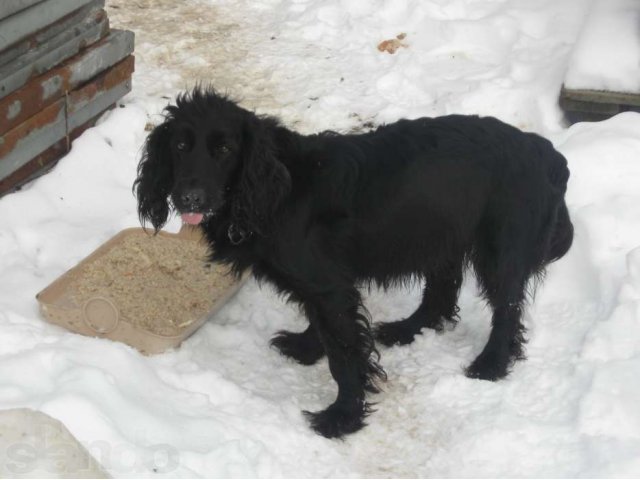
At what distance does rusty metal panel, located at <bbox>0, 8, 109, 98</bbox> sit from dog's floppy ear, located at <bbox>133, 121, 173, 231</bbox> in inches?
51.5

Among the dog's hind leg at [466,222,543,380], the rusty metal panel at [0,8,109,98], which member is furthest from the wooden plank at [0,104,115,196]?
the dog's hind leg at [466,222,543,380]

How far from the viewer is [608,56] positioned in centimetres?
523

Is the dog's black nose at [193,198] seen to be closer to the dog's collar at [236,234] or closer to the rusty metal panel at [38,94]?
the dog's collar at [236,234]

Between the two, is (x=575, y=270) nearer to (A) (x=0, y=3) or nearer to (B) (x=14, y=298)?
(B) (x=14, y=298)

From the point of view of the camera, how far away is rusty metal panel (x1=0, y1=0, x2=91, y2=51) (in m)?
4.38

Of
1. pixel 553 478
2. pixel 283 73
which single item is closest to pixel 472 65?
pixel 283 73

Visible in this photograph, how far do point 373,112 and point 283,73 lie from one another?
2.54 feet

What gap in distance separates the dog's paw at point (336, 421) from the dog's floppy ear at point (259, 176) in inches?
34.0

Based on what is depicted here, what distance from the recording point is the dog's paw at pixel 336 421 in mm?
3561

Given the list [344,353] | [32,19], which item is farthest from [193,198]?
[32,19]

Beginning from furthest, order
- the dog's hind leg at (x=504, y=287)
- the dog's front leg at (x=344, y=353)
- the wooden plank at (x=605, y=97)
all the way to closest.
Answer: the wooden plank at (x=605, y=97)
the dog's hind leg at (x=504, y=287)
the dog's front leg at (x=344, y=353)

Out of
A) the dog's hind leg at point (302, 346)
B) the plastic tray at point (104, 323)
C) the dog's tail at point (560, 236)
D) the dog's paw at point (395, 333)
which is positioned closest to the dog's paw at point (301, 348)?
the dog's hind leg at point (302, 346)

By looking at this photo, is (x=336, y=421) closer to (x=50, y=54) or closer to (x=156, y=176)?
(x=156, y=176)

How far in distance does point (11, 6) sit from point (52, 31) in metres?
0.47
